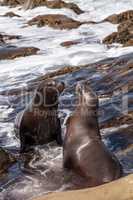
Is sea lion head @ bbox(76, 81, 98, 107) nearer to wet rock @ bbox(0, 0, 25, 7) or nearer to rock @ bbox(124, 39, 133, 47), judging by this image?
rock @ bbox(124, 39, 133, 47)

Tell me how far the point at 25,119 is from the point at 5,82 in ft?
17.4

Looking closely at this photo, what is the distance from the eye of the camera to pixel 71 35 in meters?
19.5

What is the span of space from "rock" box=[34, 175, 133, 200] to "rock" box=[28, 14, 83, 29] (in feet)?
55.4

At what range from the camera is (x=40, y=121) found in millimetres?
8484

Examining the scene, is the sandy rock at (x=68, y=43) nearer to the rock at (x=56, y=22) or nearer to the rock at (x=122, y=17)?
the rock at (x=56, y=22)

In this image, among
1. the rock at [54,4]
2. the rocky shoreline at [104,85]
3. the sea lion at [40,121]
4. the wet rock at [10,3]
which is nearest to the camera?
the rocky shoreline at [104,85]

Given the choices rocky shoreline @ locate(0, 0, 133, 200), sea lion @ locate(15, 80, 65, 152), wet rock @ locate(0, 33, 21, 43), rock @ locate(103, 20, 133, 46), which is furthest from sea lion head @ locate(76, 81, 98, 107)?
wet rock @ locate(0, 33, 21, 43)

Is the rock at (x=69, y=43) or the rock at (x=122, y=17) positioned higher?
the rock at (x=122, y=17)

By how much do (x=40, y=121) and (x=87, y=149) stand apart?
1.85 m


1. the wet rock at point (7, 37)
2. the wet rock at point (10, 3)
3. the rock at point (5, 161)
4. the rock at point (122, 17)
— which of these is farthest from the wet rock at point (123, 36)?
the wet rock at point (10, 3)

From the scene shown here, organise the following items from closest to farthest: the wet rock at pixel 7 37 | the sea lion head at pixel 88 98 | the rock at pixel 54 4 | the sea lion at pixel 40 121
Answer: the sea lion head at pixel 88 98 < the sea lion at pixel 40 121 < the wet rock at pixel 7 37 < the rock at pixel 54 4

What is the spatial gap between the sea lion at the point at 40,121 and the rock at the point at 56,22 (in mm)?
12579

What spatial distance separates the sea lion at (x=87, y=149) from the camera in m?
6.39

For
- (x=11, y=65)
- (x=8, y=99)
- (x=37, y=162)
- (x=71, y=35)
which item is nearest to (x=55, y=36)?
(x=71, y=35)
